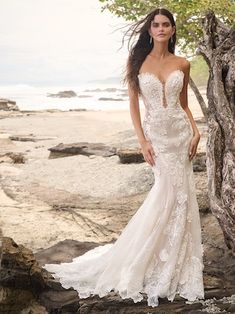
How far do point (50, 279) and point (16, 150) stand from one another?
487 inches

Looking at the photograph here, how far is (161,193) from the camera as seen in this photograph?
15.8 feet

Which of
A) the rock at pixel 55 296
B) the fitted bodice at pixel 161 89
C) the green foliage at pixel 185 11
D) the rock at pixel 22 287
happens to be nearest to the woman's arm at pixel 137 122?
the fitted bodice at pixel 161 89

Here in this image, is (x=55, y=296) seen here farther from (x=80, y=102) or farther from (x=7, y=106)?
(x=80, y=102)

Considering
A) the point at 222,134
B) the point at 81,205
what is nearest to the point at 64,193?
the point at 81,205

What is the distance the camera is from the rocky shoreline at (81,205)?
466cm

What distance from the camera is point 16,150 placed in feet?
55.3

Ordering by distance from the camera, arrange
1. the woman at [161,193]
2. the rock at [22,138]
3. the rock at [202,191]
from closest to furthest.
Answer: the woman at [161,193] → the rock at [202,191] → the rock at [22,138]

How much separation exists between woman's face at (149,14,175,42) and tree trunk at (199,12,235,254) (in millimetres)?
1109

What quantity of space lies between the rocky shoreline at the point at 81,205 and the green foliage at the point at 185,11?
3061 millimetres

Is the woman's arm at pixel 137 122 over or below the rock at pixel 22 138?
over

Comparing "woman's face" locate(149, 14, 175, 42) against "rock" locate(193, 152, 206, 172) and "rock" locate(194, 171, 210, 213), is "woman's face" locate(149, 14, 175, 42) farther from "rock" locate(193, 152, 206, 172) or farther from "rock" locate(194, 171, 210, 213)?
"rock" locate(193, 152, 206, 172)

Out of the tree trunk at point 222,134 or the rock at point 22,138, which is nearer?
the tree trunk at point 222,134

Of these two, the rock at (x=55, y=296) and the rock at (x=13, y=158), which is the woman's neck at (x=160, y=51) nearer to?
the rock at (x=55, y=296)

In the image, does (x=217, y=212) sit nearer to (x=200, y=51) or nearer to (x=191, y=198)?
(x=191, y=198)
